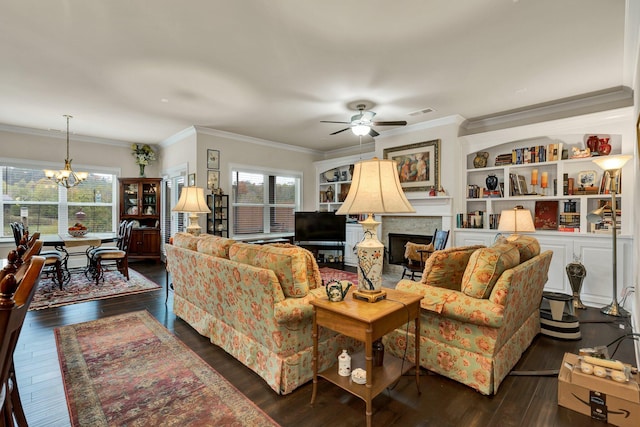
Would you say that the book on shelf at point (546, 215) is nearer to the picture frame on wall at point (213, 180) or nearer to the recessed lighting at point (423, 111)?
the recessed lighting at point (423, 111)

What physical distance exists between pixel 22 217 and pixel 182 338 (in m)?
5.15

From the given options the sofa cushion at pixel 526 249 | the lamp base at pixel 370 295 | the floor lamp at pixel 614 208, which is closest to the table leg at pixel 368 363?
the lamp base at pixel 370 295

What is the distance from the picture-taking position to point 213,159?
5777 millimetres

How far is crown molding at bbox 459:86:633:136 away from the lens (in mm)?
3904

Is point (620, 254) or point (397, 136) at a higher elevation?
point (397, 136)

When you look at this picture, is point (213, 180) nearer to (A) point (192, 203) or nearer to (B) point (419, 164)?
(A) point (192, 203)

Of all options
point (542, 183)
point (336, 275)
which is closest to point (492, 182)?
point (542, 183)

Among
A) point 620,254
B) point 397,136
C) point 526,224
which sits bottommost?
point 620,254

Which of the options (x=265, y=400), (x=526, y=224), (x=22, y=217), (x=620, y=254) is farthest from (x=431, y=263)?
(x=22, y=217)

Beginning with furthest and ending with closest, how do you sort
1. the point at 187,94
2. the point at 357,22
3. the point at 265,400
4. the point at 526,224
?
the point at 187,94, the point at 526,224, the point at 357,22, the point at 265,400

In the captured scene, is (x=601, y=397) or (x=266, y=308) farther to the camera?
(x=266, y=308)

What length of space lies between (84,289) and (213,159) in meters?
2.88

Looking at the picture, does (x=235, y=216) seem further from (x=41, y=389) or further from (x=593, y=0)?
(x=593, y=0)

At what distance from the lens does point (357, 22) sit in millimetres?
2490
